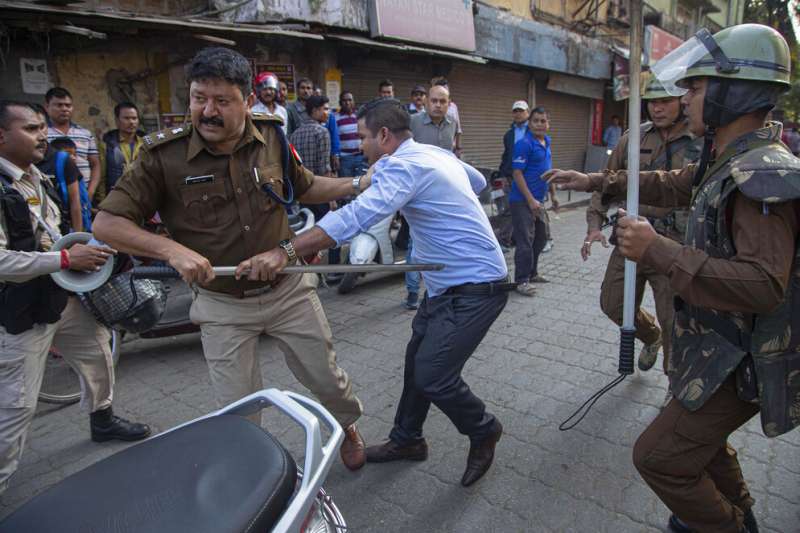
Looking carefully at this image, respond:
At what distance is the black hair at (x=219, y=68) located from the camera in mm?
2260

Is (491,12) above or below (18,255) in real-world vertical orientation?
above

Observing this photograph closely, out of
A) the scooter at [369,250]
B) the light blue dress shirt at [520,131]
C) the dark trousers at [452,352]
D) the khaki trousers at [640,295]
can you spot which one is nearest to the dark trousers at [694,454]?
the dark trousers at [452,352]

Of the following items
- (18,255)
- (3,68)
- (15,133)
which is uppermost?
(3,68)

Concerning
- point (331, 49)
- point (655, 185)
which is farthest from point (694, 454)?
point (331, 49)

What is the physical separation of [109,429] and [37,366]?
0.73 metres

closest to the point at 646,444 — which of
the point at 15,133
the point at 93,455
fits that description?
the point at 93,455

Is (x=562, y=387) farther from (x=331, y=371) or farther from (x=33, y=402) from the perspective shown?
(x=33, y=402)

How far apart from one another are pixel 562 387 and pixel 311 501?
2637 mm

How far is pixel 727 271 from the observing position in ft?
5.36

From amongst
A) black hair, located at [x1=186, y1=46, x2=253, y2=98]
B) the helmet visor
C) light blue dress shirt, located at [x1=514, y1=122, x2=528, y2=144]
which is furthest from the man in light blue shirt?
light blue dress shirt, located at [x1=514, y1=122, x2=528, y2=144]

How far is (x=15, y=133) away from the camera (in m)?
2.73

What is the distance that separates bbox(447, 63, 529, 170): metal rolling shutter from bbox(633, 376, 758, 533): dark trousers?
35.0ft

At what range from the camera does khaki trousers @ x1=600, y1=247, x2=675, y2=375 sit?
130 inches

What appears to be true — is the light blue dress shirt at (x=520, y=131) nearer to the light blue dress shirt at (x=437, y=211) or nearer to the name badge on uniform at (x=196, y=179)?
the light blue dress shirt at (x=437, y=211)
